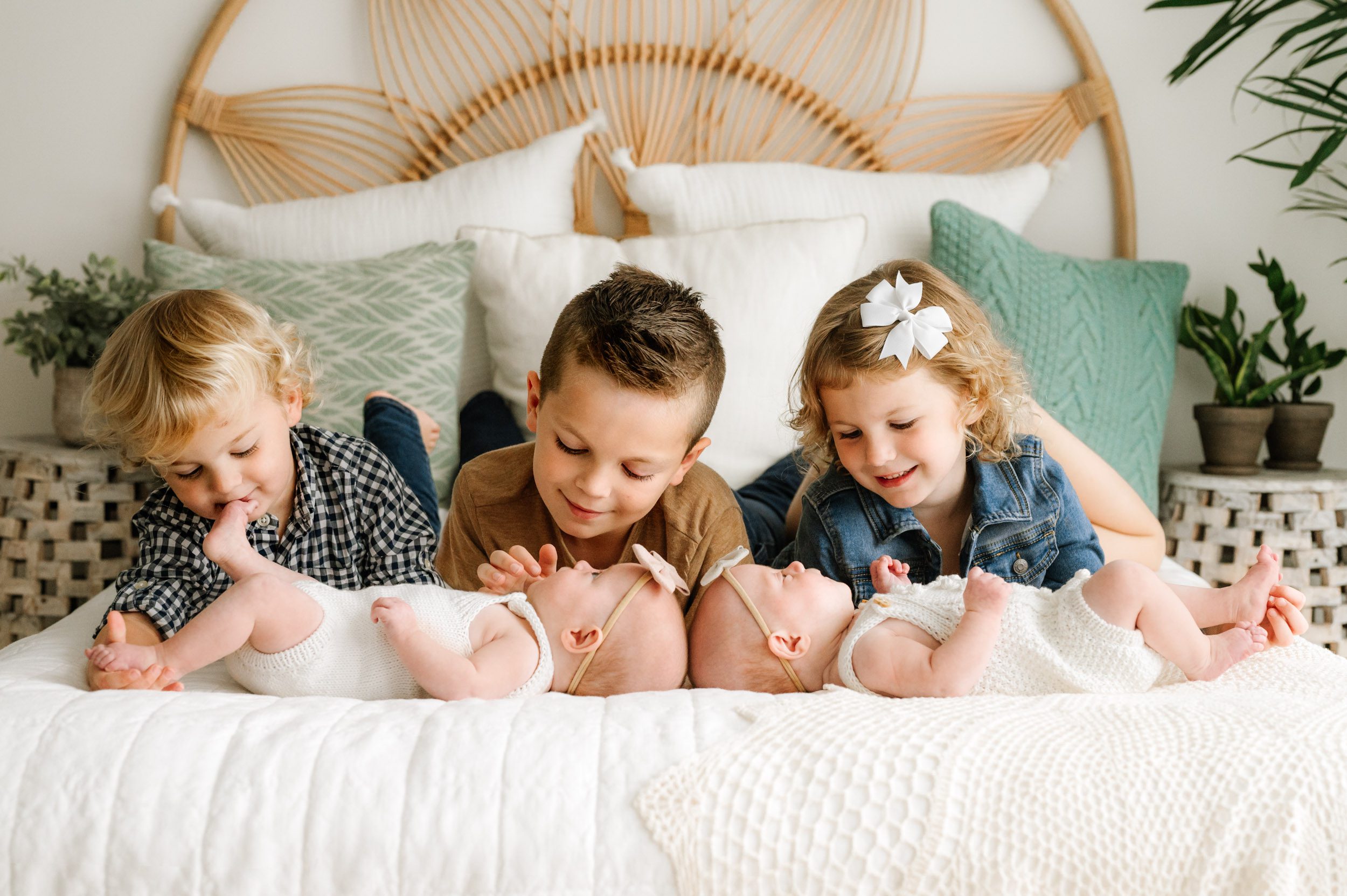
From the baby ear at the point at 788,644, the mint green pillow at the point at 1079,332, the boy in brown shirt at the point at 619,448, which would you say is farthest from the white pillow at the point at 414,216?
the baby ear at the point at 788,644

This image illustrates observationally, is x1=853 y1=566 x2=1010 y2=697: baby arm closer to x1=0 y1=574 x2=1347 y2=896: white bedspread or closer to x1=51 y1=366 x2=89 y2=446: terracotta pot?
x1=0 y1=574 x2=1347 y2=896: white bedspread

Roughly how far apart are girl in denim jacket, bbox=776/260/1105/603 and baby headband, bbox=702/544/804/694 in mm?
210

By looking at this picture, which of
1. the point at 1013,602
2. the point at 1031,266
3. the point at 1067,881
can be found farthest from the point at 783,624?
the point at 1031,266

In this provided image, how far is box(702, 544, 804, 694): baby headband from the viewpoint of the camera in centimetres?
101

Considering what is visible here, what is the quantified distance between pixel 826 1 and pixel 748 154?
0.37 metres

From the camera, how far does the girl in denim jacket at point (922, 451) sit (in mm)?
1144

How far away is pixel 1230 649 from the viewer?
3.21 ft

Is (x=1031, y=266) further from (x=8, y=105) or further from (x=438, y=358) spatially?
(x=8, y=105)

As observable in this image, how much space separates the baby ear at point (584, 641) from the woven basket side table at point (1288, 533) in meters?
1.37

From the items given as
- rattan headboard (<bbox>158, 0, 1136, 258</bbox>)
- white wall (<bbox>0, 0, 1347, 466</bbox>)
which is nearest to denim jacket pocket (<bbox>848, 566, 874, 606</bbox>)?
rattan headboard (<bbox>158, 0, 1136, 258</bbox>)

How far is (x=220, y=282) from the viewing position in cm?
169

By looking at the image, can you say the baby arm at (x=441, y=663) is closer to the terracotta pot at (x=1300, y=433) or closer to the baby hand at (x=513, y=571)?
the baby hand at (x=513, y=571)

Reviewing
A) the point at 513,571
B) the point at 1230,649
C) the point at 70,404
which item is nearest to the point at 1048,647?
the point at 1230,649

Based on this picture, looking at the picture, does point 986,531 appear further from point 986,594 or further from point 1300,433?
point 1300,433
